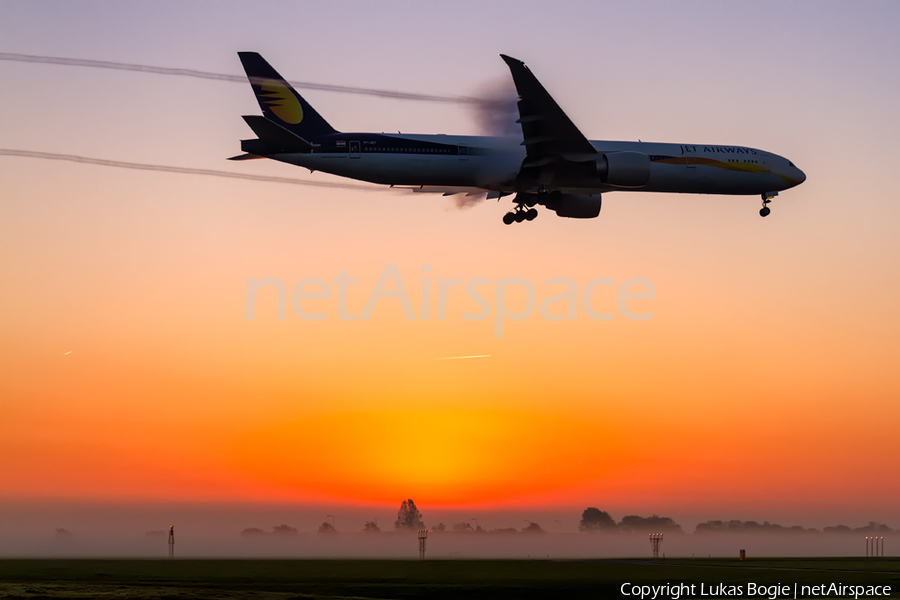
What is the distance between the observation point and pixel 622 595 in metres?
43.7

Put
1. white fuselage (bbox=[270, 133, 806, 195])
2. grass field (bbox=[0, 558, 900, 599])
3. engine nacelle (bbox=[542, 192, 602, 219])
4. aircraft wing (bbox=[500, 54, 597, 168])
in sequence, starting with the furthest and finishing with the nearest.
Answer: engine nacelle (bbox=[542, 192, 602, 219]), white fuselage (bbox=[270, 133, 806, 195]), aircraft wing (bbox=[500, 54, 597, 168]), grass field (bbox=[0, 558, 900, 599])

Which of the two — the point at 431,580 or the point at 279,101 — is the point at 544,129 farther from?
the point at 431,580

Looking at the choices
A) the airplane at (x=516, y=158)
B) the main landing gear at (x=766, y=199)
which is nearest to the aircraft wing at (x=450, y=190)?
the airplane at (x=516, y=158)

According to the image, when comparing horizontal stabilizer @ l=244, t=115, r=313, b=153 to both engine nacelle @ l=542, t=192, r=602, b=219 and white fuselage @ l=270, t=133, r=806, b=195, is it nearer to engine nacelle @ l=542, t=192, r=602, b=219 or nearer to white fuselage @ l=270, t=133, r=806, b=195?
white fuselage @ l=270, t=133, r=806, b=195

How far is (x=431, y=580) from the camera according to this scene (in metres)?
51.5

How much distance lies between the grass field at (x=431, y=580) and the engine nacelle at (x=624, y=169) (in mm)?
19788

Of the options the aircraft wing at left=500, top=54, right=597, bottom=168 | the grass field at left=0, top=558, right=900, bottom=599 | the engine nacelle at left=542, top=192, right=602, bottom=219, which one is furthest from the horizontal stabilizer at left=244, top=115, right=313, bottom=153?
the grass field at left=0, top=558, right=900, bottom=599

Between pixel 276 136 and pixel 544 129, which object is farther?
pixel 544 129

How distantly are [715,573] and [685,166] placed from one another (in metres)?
23.3

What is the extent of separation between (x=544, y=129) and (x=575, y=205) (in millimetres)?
6678

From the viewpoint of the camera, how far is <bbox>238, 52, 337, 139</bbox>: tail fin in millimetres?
50688

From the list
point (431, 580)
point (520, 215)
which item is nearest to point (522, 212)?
point (520, 215)

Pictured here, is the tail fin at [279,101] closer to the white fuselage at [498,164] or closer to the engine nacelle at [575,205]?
the white fuselage at [498,164]

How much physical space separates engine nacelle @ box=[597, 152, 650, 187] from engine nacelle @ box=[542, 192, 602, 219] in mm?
4602
